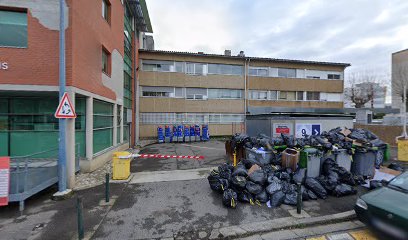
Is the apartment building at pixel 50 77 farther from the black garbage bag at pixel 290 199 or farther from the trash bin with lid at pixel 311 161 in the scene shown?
the trash bin with lid at pixel 311 161

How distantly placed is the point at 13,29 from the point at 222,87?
1510cm

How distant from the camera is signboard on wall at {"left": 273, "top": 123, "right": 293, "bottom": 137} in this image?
9.32 meters

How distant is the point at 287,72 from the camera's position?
68.0 feet

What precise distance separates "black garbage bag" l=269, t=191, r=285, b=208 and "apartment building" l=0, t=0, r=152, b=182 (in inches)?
230

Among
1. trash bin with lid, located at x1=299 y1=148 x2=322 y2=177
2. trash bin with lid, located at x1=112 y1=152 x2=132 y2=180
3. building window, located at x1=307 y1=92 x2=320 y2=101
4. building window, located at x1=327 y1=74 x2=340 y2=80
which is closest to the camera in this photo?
trash bin with lid, located at x1=299 y1=148 x2=322 y2=177

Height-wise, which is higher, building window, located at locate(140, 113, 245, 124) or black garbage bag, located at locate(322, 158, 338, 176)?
building window, located at locate(140, 113, 245, 124)

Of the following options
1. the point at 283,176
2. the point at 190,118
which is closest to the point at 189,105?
the point at 190,118

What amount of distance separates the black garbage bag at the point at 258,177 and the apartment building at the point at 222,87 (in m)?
11.3

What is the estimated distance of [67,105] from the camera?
17.3 feet

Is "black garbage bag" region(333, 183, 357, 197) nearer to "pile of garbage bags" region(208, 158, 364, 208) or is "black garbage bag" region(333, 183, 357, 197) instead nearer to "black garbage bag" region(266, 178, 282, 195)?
"pile of garbage bags" region(208, 158, 364, 208)

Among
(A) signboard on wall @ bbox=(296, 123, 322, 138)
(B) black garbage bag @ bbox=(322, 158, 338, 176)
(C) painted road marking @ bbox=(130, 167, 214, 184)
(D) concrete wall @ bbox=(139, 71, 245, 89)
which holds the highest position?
(D) concrete wall @ bbox=(139, 71, 245, 89)

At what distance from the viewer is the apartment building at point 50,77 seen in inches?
234

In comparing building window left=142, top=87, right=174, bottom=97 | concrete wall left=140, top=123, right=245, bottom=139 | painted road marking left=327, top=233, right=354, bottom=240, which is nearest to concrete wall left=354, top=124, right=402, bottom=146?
concrete wall left=140, top=123, right=245, bottom=139

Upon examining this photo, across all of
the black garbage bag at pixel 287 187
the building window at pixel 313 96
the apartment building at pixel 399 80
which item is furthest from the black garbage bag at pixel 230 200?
the apartment building at pixel 399 80
